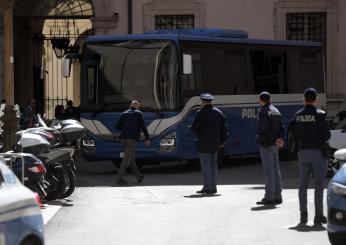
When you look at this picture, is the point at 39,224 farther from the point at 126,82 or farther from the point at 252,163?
the point at 252,163

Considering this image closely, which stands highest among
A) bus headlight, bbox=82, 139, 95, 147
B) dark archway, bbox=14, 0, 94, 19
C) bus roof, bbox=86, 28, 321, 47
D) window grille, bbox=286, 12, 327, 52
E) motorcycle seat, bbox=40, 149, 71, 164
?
dark archway, bbox=14, 0, 94, 19

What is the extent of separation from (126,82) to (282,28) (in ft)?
37.6

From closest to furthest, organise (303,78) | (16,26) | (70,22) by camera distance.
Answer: (303,78)
(16,26)
(70,22)

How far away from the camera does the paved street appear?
37.9ft

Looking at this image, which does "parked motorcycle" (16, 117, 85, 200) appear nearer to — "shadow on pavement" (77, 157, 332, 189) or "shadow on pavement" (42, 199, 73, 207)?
"shadow on pavement" (42, 199, 73, 207)

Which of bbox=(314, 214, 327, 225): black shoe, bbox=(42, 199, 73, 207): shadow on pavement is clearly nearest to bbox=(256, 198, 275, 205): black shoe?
bbox=(314, 214, 327, 225): black shoe

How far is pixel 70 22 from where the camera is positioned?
44344 millimetres

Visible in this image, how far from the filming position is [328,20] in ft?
105

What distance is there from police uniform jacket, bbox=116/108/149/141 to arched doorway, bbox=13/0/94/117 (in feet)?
46.8

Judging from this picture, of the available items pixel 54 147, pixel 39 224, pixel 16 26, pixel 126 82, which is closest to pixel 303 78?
pixel 126 82

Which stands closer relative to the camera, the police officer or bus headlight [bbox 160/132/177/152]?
the police officer

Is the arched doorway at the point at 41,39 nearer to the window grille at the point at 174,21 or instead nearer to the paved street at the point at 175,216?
the window grille at the point at 174,21

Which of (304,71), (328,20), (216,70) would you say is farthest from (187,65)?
(328,20)

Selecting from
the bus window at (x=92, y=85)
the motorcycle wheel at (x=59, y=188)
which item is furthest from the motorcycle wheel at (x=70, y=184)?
the bus window at (x=92, y=85)
